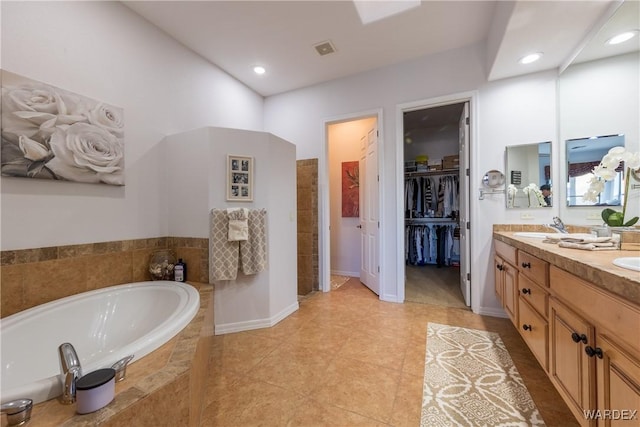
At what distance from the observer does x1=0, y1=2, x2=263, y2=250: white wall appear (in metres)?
1.54

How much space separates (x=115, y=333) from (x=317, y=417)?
1.44m

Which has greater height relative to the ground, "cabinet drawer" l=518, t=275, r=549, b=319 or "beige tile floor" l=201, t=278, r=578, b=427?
"cabinet drawer" l=518, t=275, r=549, b=319

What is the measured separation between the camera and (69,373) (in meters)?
0.82

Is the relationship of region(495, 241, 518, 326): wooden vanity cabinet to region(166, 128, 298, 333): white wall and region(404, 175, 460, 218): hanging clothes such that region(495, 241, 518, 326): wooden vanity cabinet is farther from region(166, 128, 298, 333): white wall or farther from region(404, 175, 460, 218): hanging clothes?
region(404, 175, 460, 218): hanging clothes

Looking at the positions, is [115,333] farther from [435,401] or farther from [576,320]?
[576,320]

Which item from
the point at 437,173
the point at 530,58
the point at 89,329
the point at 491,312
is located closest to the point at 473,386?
the point at 491,312

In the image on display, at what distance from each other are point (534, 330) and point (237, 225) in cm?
225

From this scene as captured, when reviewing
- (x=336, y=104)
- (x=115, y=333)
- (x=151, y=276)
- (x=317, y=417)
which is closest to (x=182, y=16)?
(x=336, y=104)

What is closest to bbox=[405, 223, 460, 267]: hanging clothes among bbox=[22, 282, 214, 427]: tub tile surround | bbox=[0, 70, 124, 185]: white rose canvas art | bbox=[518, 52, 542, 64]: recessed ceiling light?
bbox=[518, 52, 542, 64]: recessed ceiling light

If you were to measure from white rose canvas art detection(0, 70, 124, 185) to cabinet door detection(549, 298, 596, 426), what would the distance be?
2963mm

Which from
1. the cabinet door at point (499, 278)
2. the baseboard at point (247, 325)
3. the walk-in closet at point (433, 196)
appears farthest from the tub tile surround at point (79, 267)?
the walk-in closet at point (433, 196)

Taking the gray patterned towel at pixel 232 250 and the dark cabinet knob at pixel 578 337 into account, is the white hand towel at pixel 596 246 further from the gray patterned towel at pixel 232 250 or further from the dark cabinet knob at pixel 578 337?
the gray patterned towel at pixel 232 250

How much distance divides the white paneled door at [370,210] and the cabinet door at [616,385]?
2261 mm

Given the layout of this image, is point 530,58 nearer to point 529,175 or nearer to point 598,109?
point 598,109
